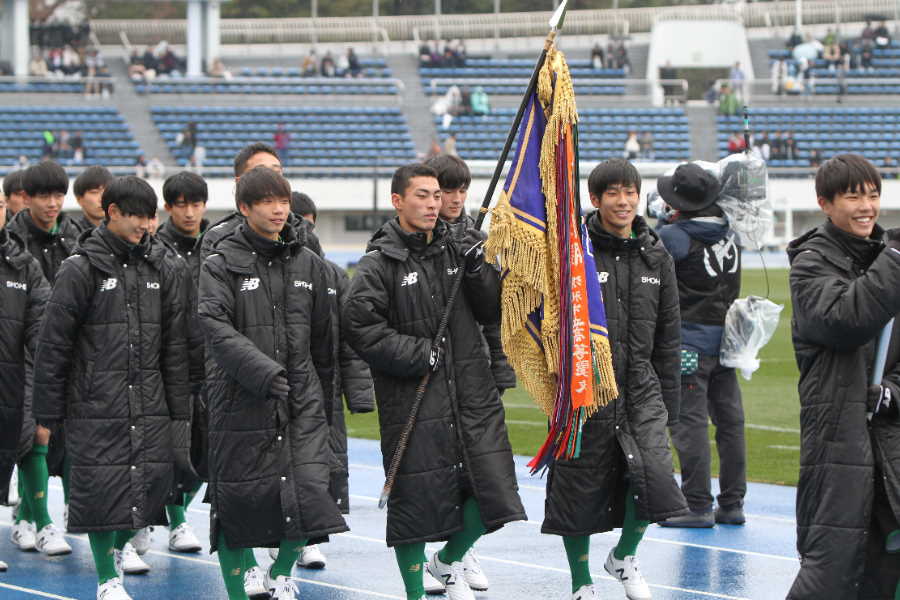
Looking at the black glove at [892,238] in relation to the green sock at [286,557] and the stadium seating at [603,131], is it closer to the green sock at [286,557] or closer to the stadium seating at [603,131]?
the green sock at [286,557]

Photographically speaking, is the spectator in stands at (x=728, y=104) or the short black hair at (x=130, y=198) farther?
the spectator in stands at (x=728, y=104)

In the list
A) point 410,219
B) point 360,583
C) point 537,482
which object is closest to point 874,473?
point 410,219

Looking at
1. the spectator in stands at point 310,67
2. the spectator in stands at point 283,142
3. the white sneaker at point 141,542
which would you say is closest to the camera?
the white sneaker at point 141,542

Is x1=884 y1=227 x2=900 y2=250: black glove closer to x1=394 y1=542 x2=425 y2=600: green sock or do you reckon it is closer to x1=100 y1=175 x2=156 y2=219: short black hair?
x1=394 y1=542 x2=425 y2=600: green sock

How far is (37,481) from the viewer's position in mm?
8086

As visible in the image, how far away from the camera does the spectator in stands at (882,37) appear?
4750cm

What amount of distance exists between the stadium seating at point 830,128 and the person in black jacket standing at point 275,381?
1438 inches

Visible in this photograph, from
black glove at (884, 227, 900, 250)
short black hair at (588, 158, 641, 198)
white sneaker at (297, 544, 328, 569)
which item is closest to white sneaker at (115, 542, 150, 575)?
A: white sneaker at (297, 544, 328, 569)

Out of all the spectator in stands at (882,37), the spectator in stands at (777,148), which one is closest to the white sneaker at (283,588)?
the spectator in stands at (777,148)

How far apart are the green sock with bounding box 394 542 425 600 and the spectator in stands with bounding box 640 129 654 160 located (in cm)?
3572

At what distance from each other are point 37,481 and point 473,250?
325 centimetres

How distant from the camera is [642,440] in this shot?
648 cm

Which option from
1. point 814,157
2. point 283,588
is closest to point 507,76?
point 814,157

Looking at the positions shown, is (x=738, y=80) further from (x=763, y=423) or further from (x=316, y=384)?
(x=316, y=384)
